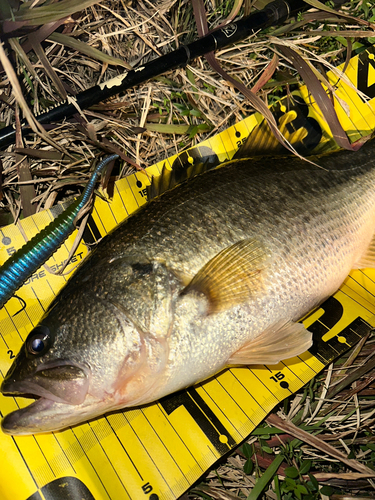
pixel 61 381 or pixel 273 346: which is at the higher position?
pixel 61 381

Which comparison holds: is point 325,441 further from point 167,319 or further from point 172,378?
point 167,319

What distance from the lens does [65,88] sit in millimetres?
2342

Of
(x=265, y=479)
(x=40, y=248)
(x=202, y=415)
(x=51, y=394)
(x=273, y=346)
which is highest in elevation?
(x=40, y=248)

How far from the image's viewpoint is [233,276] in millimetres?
1774

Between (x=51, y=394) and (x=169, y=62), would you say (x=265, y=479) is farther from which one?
(x=169, y=62)

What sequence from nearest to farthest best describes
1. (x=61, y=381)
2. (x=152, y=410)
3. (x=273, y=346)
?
1. (x=61, y=381)
2. (x=273, y=346)
3. (x=152, y=410)

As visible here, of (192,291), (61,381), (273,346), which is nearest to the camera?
(61,381)

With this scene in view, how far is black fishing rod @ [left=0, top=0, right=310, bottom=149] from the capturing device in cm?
220

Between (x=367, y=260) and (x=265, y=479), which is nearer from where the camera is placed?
(x=265, y=479)

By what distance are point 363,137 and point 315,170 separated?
2.08 ft

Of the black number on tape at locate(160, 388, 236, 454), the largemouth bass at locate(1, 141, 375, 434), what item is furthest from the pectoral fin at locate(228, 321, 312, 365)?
the black number on tape at locate(160, 388, 236, 454)

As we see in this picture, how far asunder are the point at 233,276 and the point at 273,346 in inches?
17.2

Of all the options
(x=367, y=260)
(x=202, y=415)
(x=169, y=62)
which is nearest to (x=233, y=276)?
(x=202, y=415)

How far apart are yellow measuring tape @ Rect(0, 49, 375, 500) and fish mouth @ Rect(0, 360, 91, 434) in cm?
37
